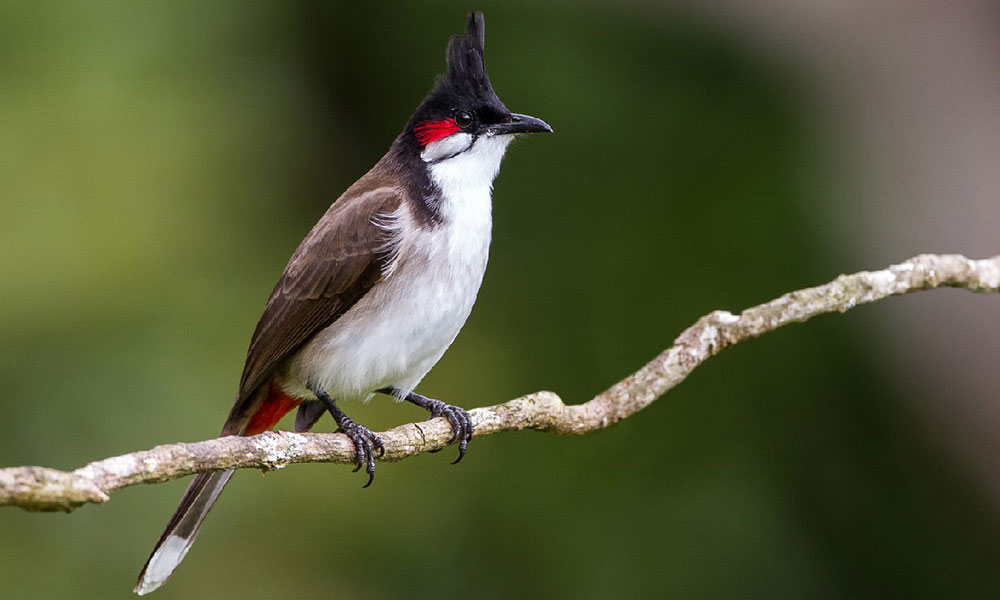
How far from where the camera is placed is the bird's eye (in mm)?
3287

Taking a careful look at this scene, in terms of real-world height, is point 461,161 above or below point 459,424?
above

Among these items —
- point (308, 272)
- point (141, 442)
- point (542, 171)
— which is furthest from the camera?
point (542, 171)

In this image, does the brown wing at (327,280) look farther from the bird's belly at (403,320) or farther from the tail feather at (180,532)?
the tail feather at (180,532)

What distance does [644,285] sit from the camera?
5207 mm

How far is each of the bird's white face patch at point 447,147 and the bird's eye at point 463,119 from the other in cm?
4

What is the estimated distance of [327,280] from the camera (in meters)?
3.14

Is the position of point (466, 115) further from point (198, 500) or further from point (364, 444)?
point (198, 500)

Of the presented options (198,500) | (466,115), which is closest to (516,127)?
(466,115)

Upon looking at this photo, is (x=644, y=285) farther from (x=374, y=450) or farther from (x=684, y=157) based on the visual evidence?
(x=374, y=450)

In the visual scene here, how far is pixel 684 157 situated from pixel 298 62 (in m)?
1.91

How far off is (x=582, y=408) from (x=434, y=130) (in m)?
0.99

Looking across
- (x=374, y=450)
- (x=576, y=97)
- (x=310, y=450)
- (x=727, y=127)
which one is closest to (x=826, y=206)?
(x=727, y=127)

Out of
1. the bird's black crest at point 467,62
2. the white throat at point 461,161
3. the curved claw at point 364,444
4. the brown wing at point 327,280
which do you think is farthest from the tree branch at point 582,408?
the bird's black crest at point 467,62

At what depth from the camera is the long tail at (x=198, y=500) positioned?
294cm
